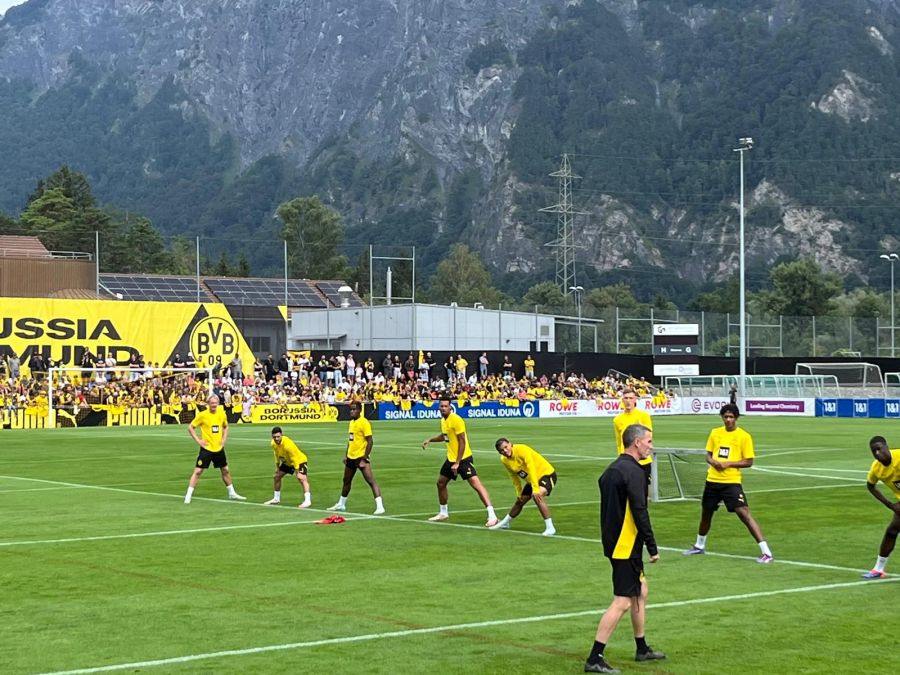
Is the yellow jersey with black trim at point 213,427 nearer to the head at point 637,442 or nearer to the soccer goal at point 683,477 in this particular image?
the soccer goal at point 683,477

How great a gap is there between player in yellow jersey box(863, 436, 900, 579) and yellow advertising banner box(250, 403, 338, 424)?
Answer: 51.1 meters

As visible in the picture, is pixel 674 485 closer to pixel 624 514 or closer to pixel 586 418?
pixel 624 514

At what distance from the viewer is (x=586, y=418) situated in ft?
231

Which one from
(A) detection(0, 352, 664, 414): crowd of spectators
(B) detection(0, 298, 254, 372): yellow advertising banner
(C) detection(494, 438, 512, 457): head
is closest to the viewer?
(C) detection(494, 438, 512, 457): head

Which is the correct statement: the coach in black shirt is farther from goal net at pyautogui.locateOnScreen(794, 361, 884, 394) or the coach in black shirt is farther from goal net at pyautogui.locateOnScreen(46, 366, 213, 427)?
goal net at pyautogui.locateOnScreen(794, 361, 884, 394)

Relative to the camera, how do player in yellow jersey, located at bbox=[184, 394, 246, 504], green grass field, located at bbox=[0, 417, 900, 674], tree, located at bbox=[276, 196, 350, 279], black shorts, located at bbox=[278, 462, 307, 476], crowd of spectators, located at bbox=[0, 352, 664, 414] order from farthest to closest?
1. tree, located at bbox=[276, 196, 350, 279]
2. crowd of spectators, located at bbox=[0, 352, 664, 414]
3. player in yellow jersey, located at bbox=[184, 394, 246, 504]
4. black shorts, located at bbox=[278, 462, 307, 476]
5. green grass field, located at bbox=[0, 417, 900, 674]

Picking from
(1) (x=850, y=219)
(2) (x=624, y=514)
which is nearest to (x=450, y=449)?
(2) (x=624, y=514)

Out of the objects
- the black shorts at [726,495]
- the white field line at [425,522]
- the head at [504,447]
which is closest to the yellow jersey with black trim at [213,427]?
the white field line at [425,522]

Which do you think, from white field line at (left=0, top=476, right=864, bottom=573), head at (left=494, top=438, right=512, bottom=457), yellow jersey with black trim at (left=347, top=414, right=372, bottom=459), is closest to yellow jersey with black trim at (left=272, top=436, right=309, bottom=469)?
white field line at (left=0, top=476, right=864, bottom=573)

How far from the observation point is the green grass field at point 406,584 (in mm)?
11953

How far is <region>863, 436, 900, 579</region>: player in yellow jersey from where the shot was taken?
15.4 meters

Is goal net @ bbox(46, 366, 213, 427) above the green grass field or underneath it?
above

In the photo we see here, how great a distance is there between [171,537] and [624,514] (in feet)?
38.4

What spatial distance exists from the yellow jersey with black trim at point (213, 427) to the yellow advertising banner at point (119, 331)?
45278mm
